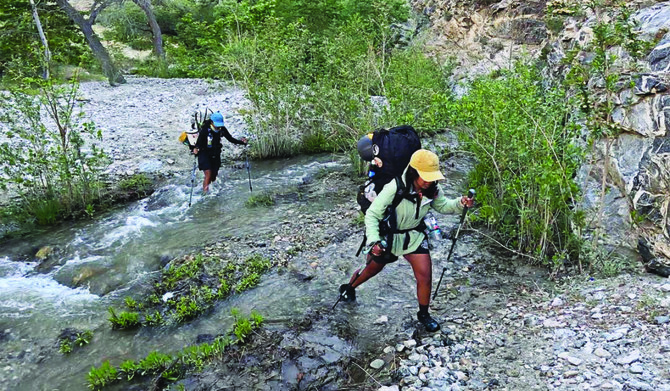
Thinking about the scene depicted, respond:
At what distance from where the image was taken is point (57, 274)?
8.58m

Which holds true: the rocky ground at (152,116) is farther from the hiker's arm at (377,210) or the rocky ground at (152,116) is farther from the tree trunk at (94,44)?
the hiker's arm at (377,210)

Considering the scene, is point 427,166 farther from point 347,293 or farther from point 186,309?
point 186,309

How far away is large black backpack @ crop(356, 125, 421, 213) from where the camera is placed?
546 centimetres

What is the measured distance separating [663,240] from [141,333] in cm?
692

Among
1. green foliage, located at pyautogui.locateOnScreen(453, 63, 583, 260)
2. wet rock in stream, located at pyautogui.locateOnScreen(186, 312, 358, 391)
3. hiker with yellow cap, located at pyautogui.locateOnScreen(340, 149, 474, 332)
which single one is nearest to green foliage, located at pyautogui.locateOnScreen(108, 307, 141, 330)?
wet rock in stream, located at pyautogui.locateOnScreen(186, 312, 358, 391)

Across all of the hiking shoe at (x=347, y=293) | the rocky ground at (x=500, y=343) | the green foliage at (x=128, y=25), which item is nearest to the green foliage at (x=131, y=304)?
the rocky ground at (x=500, y=343)

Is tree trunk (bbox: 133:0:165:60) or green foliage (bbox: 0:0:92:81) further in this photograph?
tree trunk (bbox: 133:0:165:60)

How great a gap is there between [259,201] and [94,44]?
19916mm

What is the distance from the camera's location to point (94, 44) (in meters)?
25.8

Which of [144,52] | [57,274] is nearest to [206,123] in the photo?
[57,274]

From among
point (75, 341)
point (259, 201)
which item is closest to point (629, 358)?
point (75, 341)

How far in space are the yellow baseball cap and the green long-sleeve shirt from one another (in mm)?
286

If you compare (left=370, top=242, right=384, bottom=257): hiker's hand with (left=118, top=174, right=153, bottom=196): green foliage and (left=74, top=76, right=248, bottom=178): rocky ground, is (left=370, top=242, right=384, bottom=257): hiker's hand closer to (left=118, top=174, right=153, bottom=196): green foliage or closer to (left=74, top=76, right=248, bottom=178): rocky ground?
(left=118, top=174, right=153, bottom=196): green foliage

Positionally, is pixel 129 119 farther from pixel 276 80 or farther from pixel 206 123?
pixel 206 123
